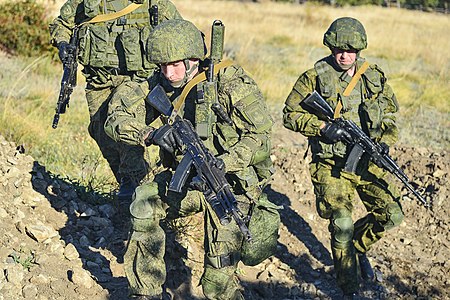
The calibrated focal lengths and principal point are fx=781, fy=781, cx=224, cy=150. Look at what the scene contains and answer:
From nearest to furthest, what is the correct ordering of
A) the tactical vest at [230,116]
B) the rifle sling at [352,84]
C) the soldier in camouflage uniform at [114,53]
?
the tactical vest at [230,116] → the rifle sling at [352,84] → the soldier in camouflage uniform at [114,53]

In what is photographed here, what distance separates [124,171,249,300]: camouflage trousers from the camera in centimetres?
439

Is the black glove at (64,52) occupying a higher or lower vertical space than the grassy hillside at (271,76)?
higher

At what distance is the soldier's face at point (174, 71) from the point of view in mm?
4367

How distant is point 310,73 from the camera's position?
5.66 meters

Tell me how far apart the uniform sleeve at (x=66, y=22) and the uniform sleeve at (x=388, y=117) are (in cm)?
251

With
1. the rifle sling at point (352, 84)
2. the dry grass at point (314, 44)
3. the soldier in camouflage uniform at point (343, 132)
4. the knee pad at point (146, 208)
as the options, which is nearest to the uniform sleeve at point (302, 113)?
the soldier in camouflage uniform at point (343, 132)

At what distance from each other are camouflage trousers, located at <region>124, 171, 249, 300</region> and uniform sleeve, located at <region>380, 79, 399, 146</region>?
1.74 meters

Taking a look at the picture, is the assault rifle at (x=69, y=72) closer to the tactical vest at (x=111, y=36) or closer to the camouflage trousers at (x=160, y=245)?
the tactical vest at (x=111, y=36)

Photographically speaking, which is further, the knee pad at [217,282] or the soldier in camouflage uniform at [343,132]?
the soldier in camouflage uniform at [343,132]

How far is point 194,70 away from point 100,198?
2.19 metres

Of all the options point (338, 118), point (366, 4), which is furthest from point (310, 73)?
point (366, 4)

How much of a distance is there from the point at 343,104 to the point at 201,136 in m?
1.57

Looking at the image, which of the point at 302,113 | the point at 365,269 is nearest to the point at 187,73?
the point at 302,113

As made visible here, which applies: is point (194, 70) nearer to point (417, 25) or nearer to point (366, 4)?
point (417, 25)
